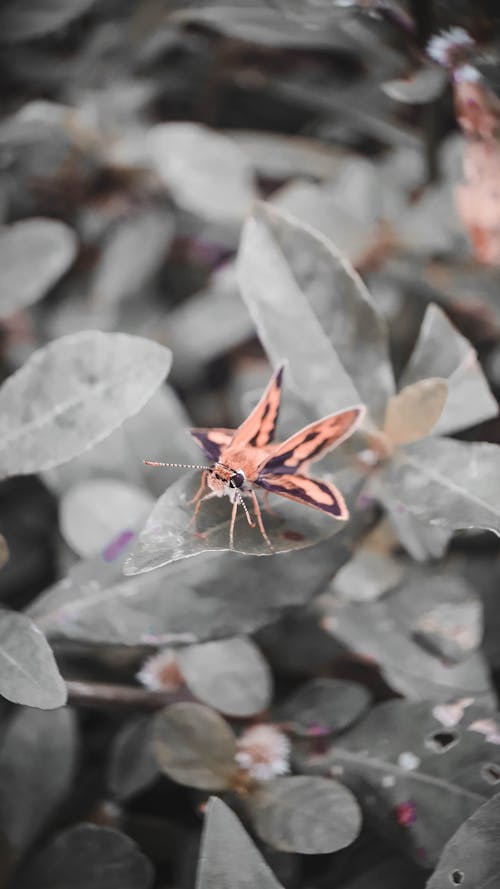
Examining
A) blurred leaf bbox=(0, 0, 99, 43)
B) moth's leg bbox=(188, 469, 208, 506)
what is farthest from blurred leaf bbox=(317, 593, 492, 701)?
blurred leaf bbox=(0, 0, 99, 43)

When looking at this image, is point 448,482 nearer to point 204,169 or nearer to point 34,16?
point 204,169

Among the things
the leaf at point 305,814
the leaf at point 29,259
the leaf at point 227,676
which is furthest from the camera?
the leaf at point 29,259

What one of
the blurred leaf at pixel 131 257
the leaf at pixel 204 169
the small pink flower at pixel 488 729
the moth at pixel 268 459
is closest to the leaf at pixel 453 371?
the moth at pixel 268 459

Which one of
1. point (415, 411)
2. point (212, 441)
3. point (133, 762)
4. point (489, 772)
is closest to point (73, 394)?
point (212, 441)

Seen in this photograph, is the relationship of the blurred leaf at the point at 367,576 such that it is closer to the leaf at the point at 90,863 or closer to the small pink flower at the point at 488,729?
the small pink flower at the point at 488,729

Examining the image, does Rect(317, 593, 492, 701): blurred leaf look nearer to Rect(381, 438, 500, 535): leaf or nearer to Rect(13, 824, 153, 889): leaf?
Rect(381, 438, 500, 535): leaf

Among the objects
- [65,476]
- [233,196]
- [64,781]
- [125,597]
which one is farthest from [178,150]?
[64,781]
